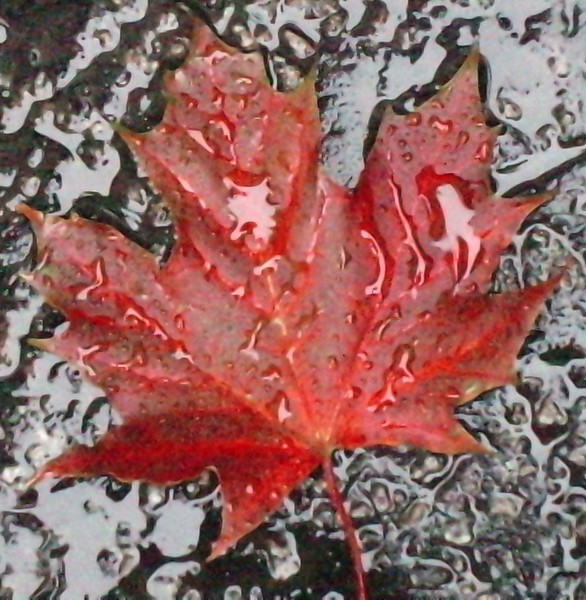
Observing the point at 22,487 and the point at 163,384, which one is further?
the point at 22,487

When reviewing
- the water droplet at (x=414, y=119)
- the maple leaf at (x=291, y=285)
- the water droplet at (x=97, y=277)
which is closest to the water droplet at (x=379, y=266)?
the maple leaf at (x=291, y=285)

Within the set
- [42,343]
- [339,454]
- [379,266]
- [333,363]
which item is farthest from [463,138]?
[42,343]

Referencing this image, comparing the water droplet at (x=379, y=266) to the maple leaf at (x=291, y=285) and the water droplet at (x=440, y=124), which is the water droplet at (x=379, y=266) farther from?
the water droplet at (x=440, y=124)

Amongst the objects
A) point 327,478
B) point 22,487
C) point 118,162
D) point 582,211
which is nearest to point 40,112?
point 118,162

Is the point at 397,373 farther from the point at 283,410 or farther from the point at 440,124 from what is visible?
the point at 440,124

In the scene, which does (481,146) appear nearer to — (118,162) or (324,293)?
(324,293)
